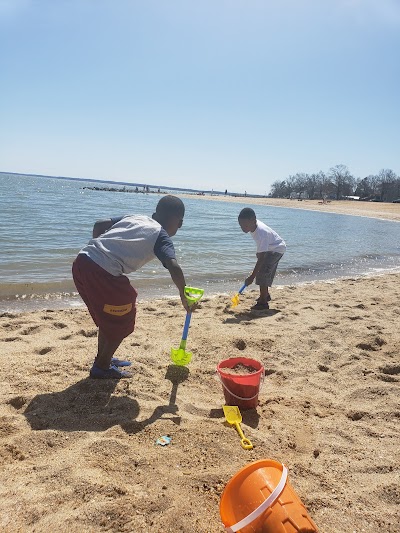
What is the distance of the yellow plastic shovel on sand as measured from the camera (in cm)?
236

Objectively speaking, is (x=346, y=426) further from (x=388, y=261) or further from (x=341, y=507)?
(x=388, y=261)

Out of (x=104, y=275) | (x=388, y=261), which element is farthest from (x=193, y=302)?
(x=388, y=261)

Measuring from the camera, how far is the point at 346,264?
11008 millimetres

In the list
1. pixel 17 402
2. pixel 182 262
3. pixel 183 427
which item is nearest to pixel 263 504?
pixel 183 427

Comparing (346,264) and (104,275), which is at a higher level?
(104,275)

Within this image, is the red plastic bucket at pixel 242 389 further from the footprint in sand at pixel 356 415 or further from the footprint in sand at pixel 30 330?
the footprint in sand at pixel 30 330

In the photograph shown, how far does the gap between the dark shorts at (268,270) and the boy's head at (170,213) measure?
304 centimetres

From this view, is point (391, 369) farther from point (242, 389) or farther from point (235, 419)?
point (235, 419)

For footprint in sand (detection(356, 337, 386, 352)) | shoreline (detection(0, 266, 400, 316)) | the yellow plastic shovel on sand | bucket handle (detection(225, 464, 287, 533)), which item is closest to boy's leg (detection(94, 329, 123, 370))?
the yellow plastic shovel on sand

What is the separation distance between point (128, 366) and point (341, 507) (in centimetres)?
201

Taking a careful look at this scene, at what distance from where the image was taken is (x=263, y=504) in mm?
1519

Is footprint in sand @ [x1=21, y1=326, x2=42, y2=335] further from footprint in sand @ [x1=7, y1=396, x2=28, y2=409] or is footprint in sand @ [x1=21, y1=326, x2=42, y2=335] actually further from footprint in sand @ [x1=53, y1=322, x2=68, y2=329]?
footprint in sand @ [x1=7, y1=396, x2=28, y2=409]

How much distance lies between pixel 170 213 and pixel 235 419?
1.60 meters

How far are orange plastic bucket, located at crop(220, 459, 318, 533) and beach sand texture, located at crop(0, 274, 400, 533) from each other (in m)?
0.22
